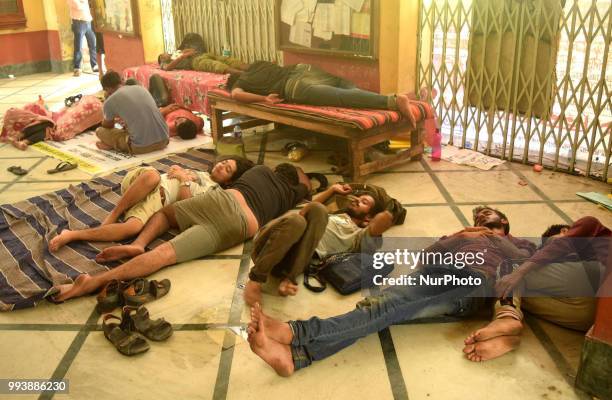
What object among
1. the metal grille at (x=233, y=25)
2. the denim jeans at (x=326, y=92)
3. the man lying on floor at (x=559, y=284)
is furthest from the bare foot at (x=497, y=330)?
the metal grille at (x=233, y=25)

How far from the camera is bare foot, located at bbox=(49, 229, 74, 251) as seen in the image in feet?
10.4

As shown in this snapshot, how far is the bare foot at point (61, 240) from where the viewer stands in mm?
3176

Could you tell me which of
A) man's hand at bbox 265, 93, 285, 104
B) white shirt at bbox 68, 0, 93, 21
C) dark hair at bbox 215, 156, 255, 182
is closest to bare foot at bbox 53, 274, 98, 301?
dark hair at bbox 215, 156, 255, 182

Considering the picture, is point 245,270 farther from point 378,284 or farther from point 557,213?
point 557,213

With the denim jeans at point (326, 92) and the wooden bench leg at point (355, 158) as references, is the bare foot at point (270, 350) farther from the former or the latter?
the denim jeans at point (326, 92)

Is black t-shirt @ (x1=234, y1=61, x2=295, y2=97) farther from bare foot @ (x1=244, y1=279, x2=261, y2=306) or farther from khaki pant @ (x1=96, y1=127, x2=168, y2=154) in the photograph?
bare foot @ (x1=244, y1=279, x2=261, y2=306)

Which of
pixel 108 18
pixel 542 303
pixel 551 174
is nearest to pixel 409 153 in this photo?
pixel 551 174

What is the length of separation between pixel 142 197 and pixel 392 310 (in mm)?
1694

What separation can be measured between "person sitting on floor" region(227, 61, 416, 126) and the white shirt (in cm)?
467

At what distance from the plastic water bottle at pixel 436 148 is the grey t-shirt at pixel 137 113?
93.0 inches

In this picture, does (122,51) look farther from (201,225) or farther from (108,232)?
(201,225)

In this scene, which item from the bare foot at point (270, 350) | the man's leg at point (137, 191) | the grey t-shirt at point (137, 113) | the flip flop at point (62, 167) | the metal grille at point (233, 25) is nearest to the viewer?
the bare foot at point (270, 350)

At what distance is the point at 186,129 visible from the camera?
5.46 m

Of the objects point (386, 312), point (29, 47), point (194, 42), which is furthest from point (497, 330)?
point (29, 47)
